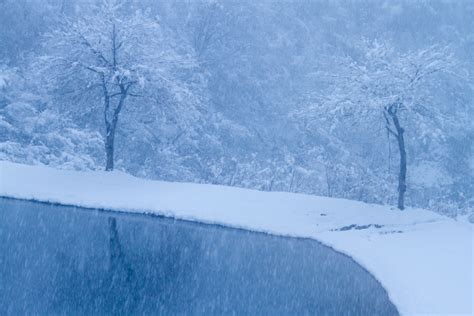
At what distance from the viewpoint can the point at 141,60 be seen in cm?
2269

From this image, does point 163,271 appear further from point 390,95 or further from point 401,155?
point 401,155

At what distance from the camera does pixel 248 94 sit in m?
37.0

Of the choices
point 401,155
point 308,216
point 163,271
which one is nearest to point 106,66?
point 308,216

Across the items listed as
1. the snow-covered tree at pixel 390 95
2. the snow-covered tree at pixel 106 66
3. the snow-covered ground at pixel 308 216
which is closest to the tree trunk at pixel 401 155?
the snow-covered tree at pixel 390 95

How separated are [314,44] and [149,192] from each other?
23.4m

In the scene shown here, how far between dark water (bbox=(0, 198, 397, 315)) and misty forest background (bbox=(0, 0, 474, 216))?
634 cm

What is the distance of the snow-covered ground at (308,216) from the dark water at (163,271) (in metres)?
0.70

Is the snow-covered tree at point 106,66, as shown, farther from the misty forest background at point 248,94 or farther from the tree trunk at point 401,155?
the tree trunk at point 401,155

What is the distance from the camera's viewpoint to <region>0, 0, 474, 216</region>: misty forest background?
20891 mm

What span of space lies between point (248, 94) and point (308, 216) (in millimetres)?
19553

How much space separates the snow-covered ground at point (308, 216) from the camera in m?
13.5

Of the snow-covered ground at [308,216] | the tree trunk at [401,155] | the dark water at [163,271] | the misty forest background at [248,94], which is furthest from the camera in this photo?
the misty forest background at [248,94]

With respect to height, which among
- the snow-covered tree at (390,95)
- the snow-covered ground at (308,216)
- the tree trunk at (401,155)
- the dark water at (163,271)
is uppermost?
the snow-covered tree at (390,95)

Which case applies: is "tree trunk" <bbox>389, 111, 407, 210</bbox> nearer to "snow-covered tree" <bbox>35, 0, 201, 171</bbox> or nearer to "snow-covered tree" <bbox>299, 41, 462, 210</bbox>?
"snow-covered tree" <bbox>299, 41, 462, 210</bbox>
